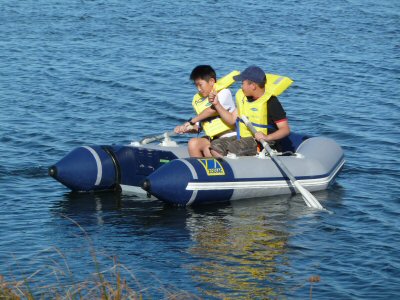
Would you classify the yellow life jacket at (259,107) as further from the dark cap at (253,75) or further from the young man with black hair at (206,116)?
the dark cap at (253,75)

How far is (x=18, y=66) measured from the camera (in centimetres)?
1858

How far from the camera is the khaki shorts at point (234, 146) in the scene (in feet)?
35.6

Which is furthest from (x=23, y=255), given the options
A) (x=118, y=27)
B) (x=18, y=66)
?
(x=118, y=27)

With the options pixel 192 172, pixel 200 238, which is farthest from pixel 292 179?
pixel 200 238

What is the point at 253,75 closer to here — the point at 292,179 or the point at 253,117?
the point at 253,117

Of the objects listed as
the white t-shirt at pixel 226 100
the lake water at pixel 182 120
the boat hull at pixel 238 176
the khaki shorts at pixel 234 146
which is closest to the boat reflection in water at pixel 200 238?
the lake water at pixel 182 120

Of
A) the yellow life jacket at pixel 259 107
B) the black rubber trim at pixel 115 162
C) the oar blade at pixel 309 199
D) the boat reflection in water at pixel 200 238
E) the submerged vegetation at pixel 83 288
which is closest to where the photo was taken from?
the submerged vegetation at pixel 83 288

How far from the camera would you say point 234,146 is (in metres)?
10.9

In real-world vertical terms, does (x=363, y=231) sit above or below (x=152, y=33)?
below

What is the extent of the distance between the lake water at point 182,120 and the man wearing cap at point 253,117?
0.65m

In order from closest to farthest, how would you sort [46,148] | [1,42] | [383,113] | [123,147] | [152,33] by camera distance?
1. [123,147]
2. [46,148]
3. [383,113]
4. [1,42]
5. [152,33]

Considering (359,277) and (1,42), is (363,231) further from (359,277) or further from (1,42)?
(1,42)

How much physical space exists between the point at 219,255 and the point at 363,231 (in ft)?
5.73

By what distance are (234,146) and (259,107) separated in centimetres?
51
